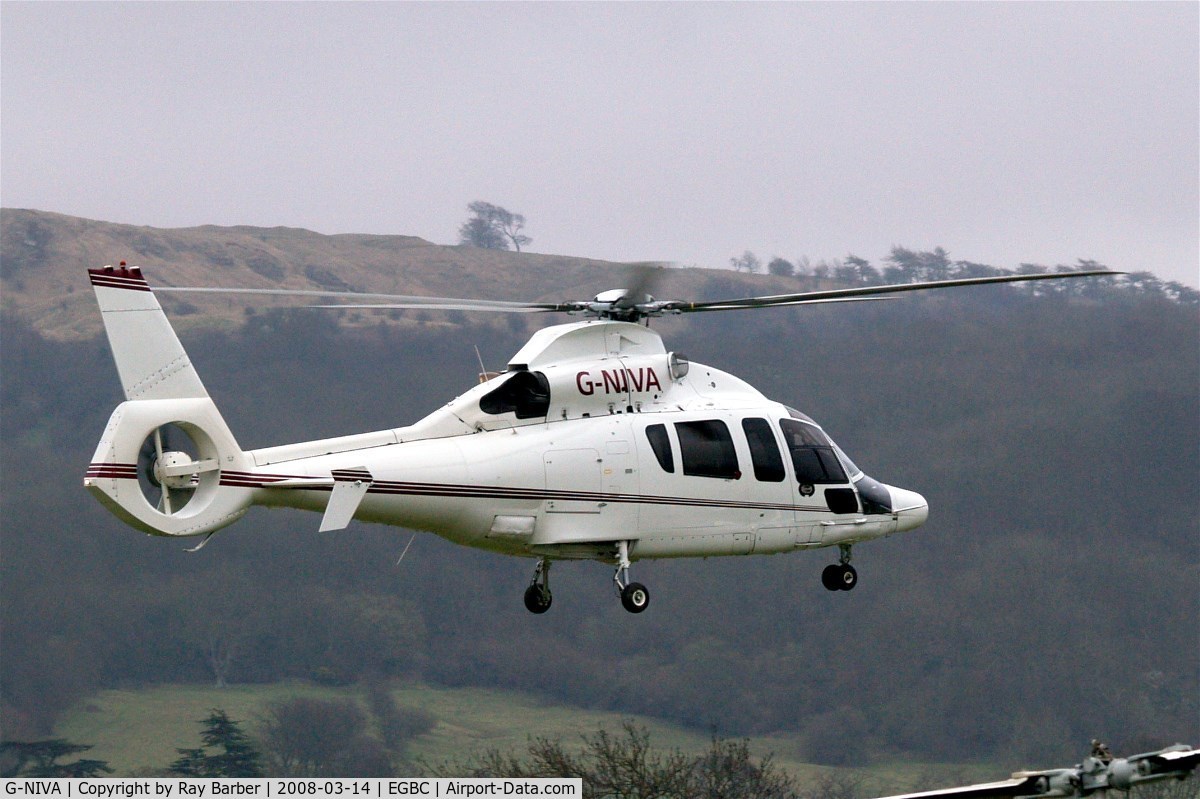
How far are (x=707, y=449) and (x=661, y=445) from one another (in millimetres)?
766

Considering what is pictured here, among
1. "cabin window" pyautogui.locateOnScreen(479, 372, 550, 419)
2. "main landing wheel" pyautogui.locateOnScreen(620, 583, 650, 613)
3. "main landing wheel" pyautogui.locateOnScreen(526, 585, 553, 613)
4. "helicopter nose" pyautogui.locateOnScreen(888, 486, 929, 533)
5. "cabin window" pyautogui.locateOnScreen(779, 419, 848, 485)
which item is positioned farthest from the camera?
"helicopter nose" pyautogui.locateOnScreen(888, 486, 929, 533)

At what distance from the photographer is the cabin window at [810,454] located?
26.2 meters

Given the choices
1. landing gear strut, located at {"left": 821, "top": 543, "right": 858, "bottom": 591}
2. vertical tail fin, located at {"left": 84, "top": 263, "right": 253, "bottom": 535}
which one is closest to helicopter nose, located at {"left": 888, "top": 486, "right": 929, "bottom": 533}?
landing gear strut, located at {"left": 821, "top": 543, "right": 858, "bottom": 591}

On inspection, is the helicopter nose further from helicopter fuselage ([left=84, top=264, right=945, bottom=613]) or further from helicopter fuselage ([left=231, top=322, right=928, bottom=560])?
helicopter fuselage ([left=231, top=322, right=928, bottom=560])

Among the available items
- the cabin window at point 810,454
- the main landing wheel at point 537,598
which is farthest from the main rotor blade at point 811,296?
the main landing wheel at point 537,598

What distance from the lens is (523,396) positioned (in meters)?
24.0

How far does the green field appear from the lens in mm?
55906

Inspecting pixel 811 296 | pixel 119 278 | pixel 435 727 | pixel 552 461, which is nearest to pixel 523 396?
pixel 552 461

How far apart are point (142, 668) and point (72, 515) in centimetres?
557

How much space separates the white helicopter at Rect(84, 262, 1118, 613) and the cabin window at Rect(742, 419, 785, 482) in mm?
22

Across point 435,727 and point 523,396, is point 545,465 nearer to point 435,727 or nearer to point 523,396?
point 523,396

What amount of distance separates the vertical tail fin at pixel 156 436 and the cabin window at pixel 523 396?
3704mm

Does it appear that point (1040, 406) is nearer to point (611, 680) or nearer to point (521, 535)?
point (611, 680)

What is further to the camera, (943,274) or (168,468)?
(943,274)
